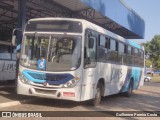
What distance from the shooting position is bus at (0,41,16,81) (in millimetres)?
19703

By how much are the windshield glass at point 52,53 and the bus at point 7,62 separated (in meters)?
7.33

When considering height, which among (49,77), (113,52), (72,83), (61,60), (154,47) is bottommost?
(72,83)

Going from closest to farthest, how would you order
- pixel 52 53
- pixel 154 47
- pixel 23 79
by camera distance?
pixel 52 53, pixel 23 79, pixel 154 47

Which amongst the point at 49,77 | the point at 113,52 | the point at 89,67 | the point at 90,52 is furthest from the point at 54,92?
the point at 113,52

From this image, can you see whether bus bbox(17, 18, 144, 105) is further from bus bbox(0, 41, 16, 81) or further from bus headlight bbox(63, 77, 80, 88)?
bus bbox(0, 41, 16, 81)

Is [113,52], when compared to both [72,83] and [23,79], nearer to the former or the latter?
[72,83]

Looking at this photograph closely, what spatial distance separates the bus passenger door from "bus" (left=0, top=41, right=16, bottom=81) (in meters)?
7.98

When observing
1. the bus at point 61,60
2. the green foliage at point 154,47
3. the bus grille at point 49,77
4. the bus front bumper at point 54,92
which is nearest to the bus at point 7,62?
the bus at point 61,60

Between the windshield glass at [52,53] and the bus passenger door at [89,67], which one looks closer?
the windshield glass at [52,53]

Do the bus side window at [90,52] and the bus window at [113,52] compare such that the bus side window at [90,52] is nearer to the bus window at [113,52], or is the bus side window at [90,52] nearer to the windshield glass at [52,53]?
the windshield glass at [52,53]

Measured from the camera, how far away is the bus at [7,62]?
1970 centimetres

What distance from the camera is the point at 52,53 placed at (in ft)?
40.2

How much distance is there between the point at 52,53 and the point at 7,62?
847 centimetres

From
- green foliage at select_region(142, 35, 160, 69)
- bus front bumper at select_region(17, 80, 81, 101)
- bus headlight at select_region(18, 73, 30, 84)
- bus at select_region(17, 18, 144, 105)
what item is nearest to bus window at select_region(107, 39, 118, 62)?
bus at select_region(17, 18, 144, 105)
